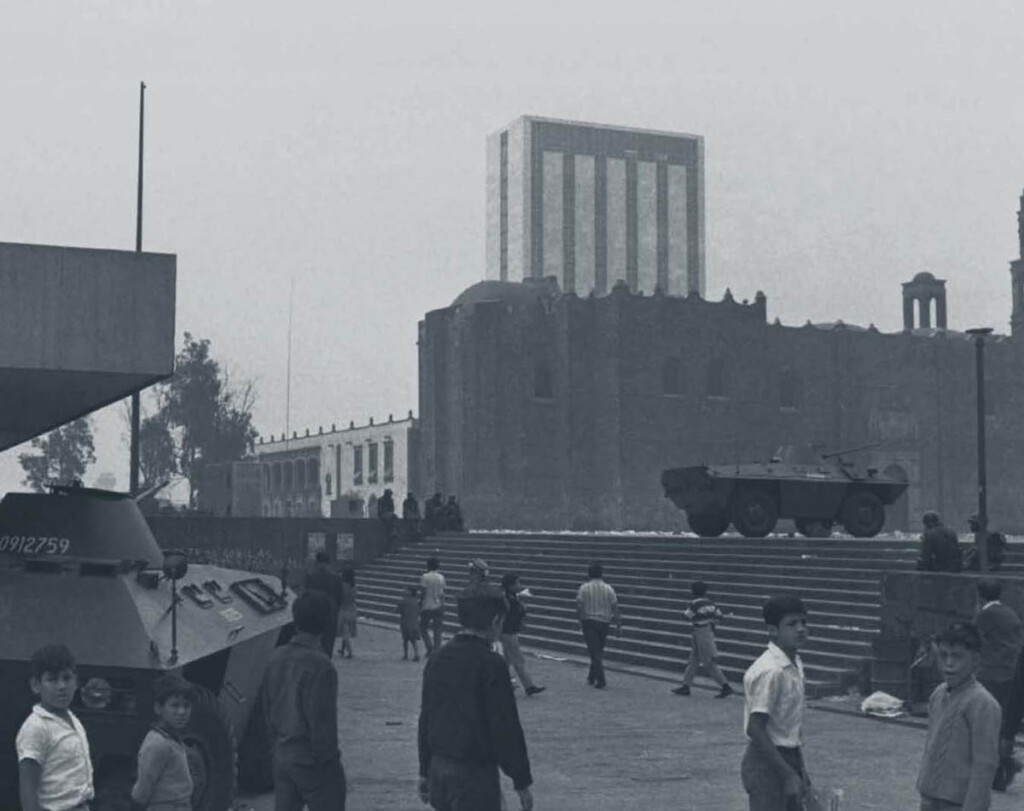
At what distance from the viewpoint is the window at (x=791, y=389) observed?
57.9 meters

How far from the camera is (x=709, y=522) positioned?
2731 centimetres

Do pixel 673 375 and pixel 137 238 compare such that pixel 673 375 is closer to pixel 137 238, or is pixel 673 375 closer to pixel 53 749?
pixel 137 238

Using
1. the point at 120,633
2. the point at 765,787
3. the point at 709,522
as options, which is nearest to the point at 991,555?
the point at 709,522

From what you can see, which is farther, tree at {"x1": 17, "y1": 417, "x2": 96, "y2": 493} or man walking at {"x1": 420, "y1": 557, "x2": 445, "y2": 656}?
tree at {"x1": 17, "y1": 417, "x2": 96, "y2": 493}

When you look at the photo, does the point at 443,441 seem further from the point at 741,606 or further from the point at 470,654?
the point at 470,654

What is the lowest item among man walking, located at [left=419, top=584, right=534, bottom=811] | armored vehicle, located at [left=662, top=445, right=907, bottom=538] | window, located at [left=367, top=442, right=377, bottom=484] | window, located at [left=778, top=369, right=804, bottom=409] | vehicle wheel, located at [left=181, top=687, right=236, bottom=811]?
vehicle wheel, located at [left=181, top=687, right=236, bottom=811]

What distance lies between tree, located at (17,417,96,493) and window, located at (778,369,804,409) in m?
38.3

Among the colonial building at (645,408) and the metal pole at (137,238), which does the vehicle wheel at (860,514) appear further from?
the colonial building at (645,408)

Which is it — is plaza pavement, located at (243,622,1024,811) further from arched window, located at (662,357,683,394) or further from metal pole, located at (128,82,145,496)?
arched window, located at (662,357,683,394)

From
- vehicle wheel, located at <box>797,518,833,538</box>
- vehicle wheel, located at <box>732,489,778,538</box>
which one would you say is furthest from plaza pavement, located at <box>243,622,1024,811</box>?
vehicle wheel, located at <box>797,518,833,538</box>

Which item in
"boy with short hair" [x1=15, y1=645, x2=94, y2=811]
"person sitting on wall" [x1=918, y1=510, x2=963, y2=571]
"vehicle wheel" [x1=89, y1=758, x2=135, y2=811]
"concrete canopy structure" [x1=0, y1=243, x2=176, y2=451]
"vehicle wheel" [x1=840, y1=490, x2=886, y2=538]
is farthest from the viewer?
"vehicle wheel" [x1=840, y1=490, x2=886, y2=538]

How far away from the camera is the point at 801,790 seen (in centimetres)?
542

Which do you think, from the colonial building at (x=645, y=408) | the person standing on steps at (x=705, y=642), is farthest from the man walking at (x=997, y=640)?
the colonial building at (x=645, y=408)

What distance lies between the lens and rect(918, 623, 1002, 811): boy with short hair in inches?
194
